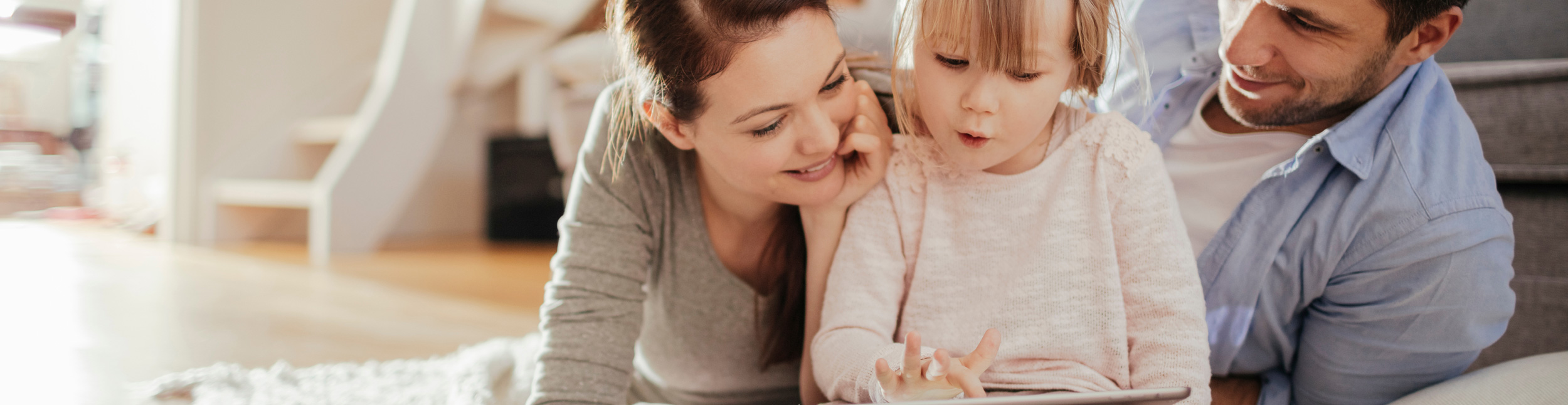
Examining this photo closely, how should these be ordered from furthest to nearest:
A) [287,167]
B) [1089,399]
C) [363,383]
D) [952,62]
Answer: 1. [287,167]
2. [363,383]
3. [952,62]
4. [1089,399]

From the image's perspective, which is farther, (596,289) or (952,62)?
(596,289)

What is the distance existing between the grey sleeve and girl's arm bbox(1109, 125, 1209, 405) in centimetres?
50

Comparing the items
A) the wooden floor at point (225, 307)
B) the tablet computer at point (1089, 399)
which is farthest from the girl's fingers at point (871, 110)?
the wooden floor at point (225, 307)

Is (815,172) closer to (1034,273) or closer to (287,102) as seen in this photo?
(1034,273)

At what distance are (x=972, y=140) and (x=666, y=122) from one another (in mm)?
299

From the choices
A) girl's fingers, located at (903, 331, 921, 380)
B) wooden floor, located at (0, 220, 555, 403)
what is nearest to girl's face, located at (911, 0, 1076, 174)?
girl's fingers, located at (903, 331, 921, 380)

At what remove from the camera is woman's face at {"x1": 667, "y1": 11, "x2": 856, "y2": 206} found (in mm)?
788

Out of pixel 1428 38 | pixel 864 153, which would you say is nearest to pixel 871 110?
pixel 864 153

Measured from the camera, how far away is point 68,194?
3309 millimetres

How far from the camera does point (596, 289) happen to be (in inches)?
36.7

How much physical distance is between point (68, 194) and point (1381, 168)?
4.08m

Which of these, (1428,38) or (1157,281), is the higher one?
(1428,38)

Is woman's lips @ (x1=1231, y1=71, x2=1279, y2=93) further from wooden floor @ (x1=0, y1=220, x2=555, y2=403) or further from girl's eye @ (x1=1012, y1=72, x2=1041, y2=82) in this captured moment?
wooden floor @ (x1=0, y1=220, x2=555, y2=403)

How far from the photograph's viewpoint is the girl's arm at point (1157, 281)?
2.46 feet
